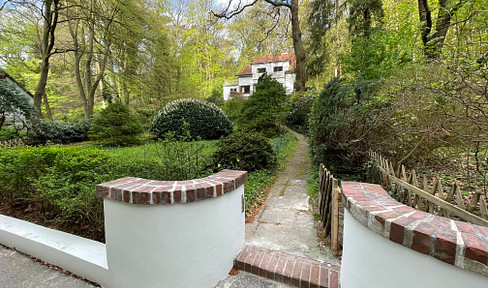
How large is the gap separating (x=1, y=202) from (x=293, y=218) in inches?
207

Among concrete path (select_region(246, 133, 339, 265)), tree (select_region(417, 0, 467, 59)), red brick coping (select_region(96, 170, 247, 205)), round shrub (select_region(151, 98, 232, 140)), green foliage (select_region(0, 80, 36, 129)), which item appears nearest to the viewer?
red brick coping (select_region(96, 170, 247, 205))

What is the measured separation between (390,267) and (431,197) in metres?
1.35

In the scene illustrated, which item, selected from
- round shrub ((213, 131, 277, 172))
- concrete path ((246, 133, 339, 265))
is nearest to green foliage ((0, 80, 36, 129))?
round shrub ((213, 131, 277, 172))

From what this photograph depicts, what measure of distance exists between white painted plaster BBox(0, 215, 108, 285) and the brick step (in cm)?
136

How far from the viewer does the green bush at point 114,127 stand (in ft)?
30.1

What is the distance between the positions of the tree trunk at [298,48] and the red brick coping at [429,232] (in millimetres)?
12520

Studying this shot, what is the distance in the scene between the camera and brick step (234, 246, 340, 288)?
1784 mm

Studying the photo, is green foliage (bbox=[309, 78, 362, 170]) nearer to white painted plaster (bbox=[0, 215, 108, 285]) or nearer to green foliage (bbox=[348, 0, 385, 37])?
white painted plaster (bbox=[0, 215, 108, 285])

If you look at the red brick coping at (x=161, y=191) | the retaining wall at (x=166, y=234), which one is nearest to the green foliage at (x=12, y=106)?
the retaining wall at (x=166, y=234)

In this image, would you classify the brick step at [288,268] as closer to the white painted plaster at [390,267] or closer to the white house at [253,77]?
the white painted plaster at [390,267]

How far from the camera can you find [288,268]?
193cm

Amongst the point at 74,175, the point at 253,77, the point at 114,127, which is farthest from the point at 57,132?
the point at 253,77

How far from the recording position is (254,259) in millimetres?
2080

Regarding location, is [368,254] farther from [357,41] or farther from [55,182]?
[357,41]
